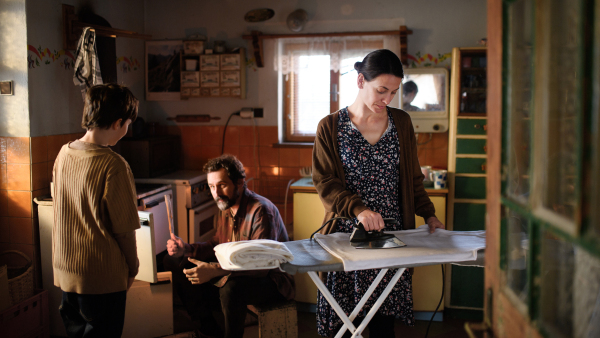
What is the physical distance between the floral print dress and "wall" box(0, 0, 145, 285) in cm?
179

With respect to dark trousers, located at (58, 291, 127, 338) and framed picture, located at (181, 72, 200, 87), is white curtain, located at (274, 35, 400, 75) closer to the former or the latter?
framed picture, located at (181, 72, 200, 87)

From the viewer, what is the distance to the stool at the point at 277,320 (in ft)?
7.09

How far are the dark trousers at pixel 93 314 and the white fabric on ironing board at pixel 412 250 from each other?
0.76 metres

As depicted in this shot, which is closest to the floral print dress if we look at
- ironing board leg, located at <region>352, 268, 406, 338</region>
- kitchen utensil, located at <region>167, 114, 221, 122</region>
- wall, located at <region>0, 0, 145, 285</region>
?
ironing board leg, located at <region>352, 268, 406, 338</region>

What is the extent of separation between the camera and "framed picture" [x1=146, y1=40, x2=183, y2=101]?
372cm

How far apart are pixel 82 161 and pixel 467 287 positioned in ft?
7.76

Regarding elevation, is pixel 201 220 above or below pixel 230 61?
below

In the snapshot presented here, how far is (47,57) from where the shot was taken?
8.58ft

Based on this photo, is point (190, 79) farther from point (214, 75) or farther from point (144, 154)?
point (144, 154)

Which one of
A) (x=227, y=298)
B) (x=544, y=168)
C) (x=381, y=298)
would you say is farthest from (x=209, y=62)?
(x=544, y=168)

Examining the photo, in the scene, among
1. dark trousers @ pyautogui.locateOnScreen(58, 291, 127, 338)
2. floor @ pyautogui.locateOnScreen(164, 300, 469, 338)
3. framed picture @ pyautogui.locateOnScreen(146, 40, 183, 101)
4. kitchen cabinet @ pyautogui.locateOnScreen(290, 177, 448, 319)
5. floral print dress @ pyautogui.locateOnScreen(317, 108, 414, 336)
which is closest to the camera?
dark trousers @ pyautogui.locateOnScreen(58, 291, 127, 338)

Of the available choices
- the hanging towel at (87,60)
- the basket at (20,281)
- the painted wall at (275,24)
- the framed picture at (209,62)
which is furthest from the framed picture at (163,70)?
the basket at (20,281)

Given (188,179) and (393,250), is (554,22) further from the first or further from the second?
(188,179)

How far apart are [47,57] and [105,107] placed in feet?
4.49
